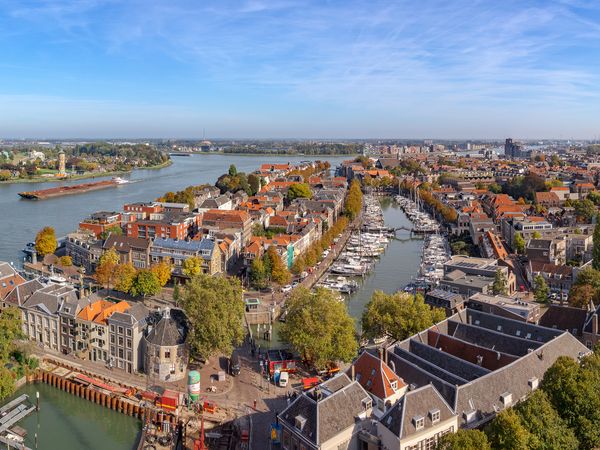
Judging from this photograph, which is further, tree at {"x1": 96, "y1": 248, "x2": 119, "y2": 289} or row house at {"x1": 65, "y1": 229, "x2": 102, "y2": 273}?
row house at {"x1": 65, "y1": 229, "x2": 102, "y2": 273}

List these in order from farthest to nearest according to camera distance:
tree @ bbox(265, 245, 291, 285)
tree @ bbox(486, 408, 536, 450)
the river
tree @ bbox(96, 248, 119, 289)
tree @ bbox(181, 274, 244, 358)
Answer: the river → tree @ bbox(265, 245, 291, 285) → tree @ bbox(96, 248, 119, 289) → tree @ bbox(181, 274, 244, 358) → tree @ bbox(486, 408, 536, 450)

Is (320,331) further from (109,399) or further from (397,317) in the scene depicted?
(109,399)

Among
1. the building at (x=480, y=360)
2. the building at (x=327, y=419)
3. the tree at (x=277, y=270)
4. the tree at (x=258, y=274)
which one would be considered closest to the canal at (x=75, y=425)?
the building at (x=327, y=419)

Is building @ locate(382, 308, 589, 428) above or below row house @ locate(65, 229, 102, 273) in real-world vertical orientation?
above

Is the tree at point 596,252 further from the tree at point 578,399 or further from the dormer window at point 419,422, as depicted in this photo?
the dormer window at point 419,422

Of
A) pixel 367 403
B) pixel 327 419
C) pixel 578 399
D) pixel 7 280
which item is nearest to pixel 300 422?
pixel 327 419

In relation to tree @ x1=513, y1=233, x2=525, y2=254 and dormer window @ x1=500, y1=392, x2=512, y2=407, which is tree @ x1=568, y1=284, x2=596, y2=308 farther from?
tree @ x1=513, y1=233, x2=525, y2=254

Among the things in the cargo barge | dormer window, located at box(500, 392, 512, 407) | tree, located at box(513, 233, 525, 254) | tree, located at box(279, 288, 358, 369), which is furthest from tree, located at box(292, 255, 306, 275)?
the cargo barge
